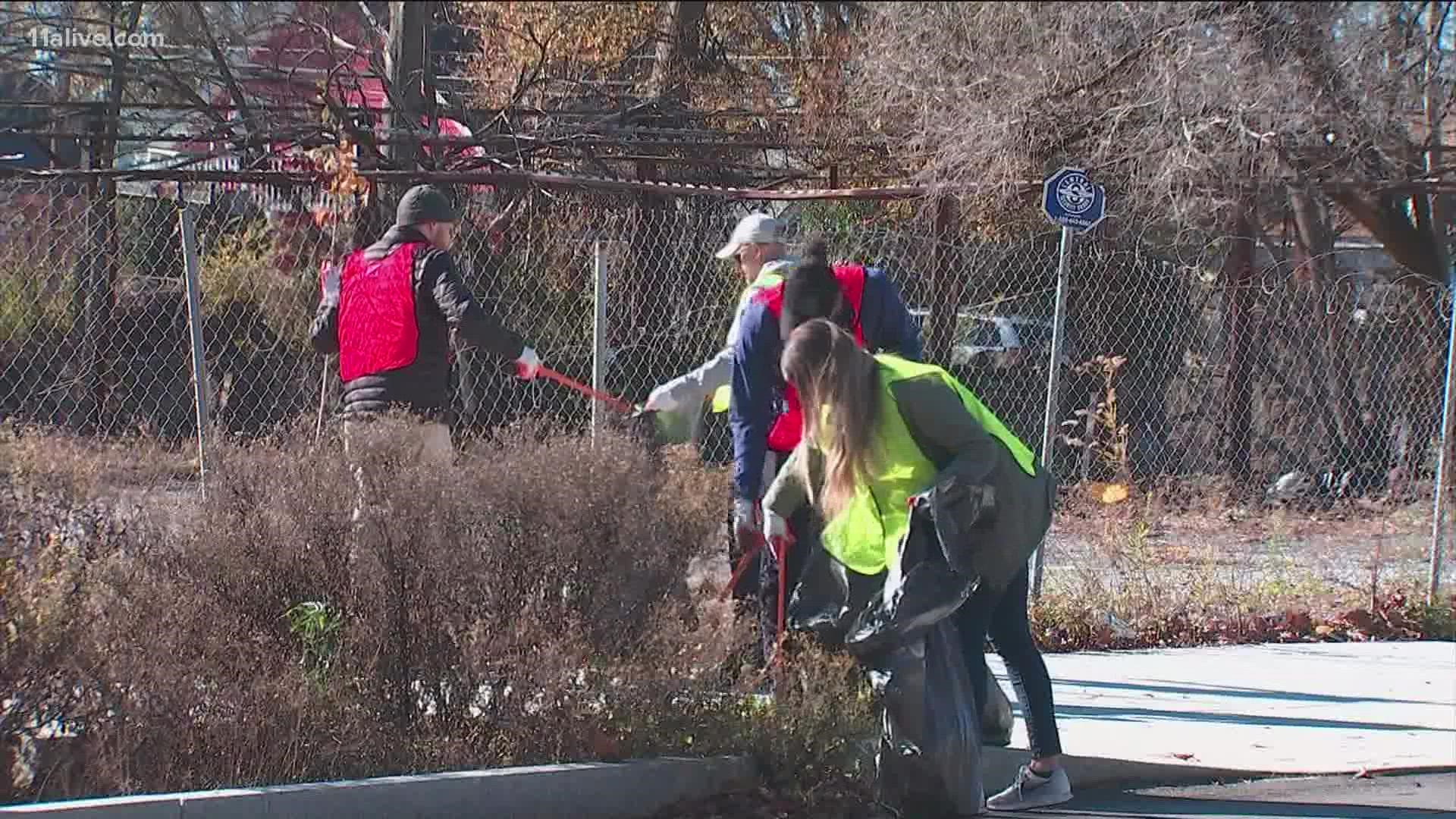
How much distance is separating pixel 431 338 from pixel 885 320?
1.68 metres

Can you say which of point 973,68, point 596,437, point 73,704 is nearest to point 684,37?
point 973,68

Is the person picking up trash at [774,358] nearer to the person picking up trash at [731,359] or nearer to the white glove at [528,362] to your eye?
the person picking up trash at [731,359]

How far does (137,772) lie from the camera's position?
4.74 m

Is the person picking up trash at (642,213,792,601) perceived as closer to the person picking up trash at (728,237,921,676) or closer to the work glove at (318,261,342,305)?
the person picking up trash at (728,237,921,676)

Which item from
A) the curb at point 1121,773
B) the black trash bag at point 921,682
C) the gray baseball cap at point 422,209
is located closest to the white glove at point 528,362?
the gray baseball cap at point 422,209

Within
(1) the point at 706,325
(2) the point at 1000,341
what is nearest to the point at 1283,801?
(1) the point at 706,325

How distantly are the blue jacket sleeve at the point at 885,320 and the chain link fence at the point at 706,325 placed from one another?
31.7 inches

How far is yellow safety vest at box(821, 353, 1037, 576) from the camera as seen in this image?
16.4ft

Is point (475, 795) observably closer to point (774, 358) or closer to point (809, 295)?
point (774, 358)

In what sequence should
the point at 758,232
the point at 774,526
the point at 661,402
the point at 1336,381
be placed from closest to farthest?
the point at 774,526
the point at 661,402
the point at 758,232
the point at 1336,381

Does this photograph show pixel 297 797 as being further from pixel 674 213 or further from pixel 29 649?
pixel 674 213

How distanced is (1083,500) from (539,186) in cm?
330

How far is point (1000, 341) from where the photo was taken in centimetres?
991

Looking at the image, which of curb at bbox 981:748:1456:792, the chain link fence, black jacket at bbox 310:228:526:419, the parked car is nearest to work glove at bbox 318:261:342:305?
black jacket at bbox 310:228:526:419
